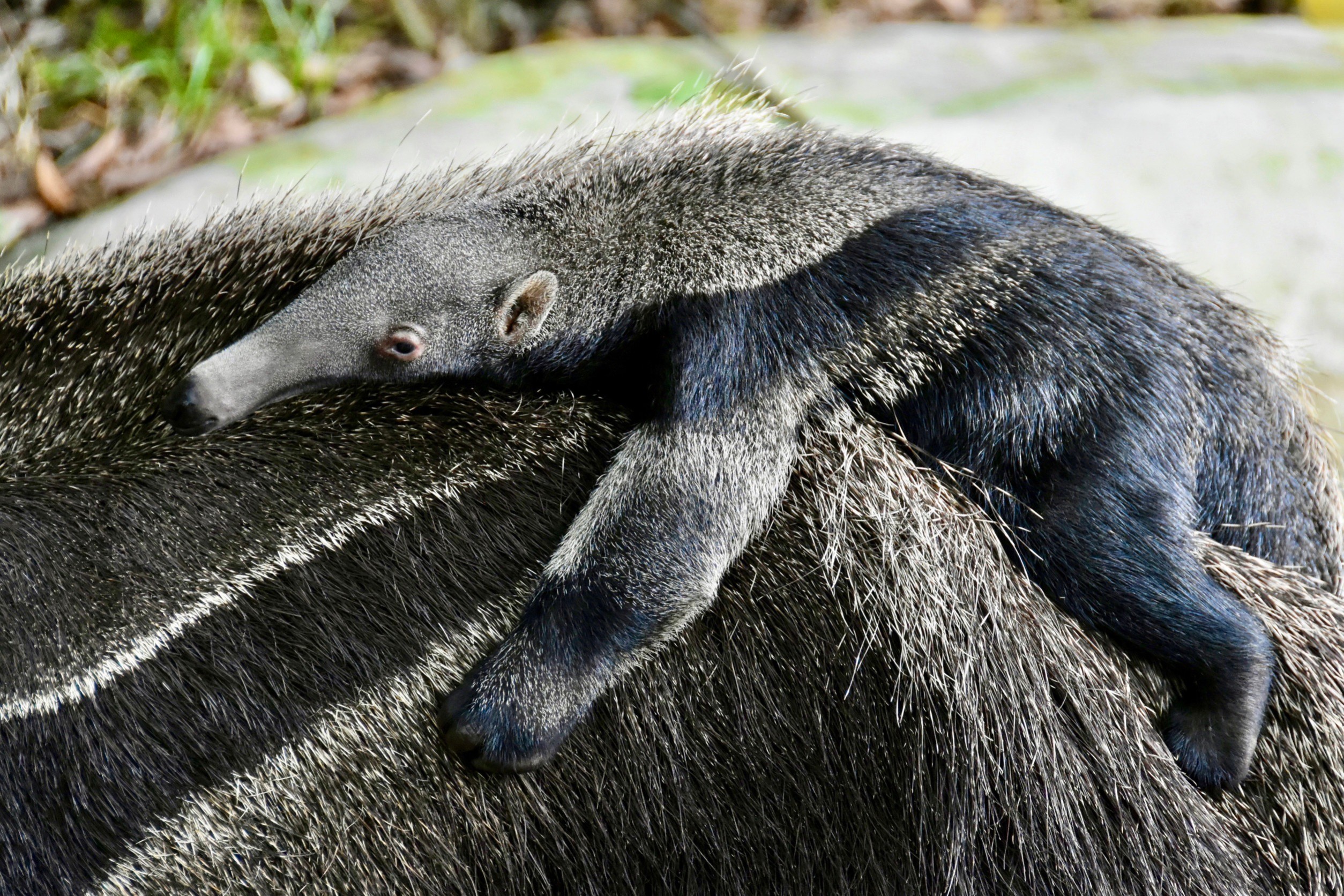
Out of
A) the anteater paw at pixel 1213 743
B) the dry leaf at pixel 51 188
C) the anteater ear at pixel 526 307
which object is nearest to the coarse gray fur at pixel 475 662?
the anteater paw at pixel 1213 743

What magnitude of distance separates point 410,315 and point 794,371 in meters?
0.89

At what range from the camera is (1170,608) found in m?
2.76

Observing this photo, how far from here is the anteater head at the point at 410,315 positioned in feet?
9.15

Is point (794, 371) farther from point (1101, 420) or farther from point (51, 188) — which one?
point (51, 188)

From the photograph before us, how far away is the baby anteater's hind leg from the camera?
2766 millimetres

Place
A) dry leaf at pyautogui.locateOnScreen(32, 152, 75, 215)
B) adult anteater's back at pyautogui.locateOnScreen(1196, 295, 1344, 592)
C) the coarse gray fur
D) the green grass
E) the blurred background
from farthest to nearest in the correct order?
the green grass, dry leaf at pyautogui.locateOnScreen(32, 152, 75, 215), the blurred background, adult anteater's back at pyautogui.locateOnScreen(1196, 295, 1344, 592), the coarse gray fur

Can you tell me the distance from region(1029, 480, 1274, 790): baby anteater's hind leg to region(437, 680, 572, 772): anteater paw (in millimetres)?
1175

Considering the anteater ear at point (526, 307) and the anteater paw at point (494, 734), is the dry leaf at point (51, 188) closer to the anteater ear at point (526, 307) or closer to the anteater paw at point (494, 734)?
the anteater ear at point (526, 307)

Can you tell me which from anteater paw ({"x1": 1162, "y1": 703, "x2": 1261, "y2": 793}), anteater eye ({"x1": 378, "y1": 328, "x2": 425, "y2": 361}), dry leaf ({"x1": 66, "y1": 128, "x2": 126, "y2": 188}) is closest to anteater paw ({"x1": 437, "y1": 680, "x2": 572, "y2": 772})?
anteater eye ({"x1": 378, "y1": 328, "x2": 425, "y2": 361})

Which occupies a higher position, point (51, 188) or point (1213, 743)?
point (1213, 743)

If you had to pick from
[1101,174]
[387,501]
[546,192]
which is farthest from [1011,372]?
[1101,174]

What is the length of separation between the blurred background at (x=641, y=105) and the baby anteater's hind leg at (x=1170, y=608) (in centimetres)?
312

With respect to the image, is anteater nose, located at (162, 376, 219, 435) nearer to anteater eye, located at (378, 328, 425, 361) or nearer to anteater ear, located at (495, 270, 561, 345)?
anteater eye, located at (378, 328, 425, 361)

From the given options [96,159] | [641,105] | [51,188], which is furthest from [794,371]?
[96,159]
